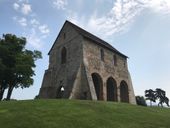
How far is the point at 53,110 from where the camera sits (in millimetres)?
17375

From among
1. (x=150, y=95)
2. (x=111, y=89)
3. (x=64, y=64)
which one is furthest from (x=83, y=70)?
(x=150, y=95)

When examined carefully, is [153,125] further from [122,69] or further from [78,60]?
[122,69]

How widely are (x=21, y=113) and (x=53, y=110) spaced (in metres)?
2.32

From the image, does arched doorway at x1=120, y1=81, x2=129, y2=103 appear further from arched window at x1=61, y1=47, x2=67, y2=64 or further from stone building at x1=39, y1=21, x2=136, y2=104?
arched window at x1=61, y1=47, x2=67, y2=64

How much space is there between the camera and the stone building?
29369mm

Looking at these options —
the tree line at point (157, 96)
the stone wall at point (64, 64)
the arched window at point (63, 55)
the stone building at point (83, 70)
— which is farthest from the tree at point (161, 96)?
the arched window at point (63, 55)

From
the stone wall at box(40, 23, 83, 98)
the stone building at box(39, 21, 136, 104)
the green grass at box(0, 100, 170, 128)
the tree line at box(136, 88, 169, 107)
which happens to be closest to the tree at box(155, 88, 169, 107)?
the tree line at box(136, 88, 169, 107)

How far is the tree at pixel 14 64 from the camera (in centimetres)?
3603

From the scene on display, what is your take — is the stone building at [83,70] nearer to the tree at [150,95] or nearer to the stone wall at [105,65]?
the stone wall at [105,65]

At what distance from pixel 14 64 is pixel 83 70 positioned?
1300cm

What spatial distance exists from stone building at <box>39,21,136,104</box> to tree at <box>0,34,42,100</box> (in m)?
3.59

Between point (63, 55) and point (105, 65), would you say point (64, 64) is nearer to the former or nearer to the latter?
point (63, 55)

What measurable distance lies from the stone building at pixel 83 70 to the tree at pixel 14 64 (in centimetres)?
359

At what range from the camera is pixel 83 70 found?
98.6 feet
